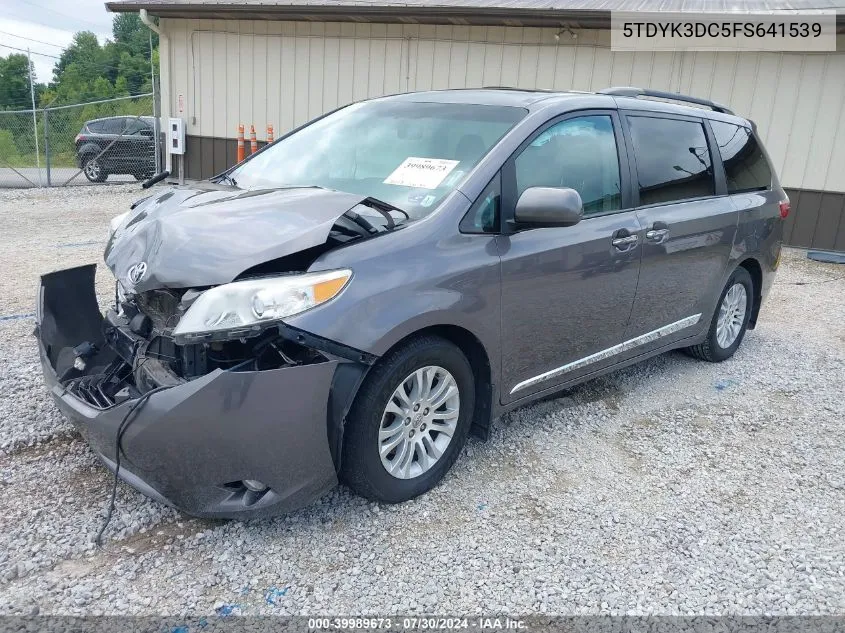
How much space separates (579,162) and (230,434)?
7.38 feet

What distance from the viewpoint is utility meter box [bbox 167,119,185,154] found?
1344 cm

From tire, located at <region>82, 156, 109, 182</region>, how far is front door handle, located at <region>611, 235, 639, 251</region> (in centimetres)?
1439

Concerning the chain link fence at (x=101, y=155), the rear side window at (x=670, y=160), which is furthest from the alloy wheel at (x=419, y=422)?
the chain link fence at (x=101, y=155)

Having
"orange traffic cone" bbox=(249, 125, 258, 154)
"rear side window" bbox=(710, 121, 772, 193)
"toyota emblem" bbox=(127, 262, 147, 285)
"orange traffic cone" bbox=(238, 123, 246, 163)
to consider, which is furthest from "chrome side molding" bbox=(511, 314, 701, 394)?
"orange traffic cone" bbox=(238, 123, 246, 163)

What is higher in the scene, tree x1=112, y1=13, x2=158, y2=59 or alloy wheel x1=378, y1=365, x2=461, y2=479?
tree x1=112, y1=13, x2=158, y2=59

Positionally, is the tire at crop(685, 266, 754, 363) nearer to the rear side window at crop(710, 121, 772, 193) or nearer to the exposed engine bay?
the rear side window at crop(710, 121, 772, 193)

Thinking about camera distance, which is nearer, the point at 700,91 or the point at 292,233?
the point at 292,233

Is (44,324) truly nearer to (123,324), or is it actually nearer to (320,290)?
(123,324)

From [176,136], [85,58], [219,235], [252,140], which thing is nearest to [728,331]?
[219,235]

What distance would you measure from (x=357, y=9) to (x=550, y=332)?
9145 millimetres

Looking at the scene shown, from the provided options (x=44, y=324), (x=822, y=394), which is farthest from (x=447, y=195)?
(x=822, y=394)

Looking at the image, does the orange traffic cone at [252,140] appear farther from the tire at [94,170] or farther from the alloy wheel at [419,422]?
the alloy wheel at [419,422]

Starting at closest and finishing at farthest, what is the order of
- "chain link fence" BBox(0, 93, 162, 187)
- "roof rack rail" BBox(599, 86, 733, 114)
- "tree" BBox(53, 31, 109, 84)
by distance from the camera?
"roof rack rail" BBox(599, 86, 733, 114) → "chain link fence" BBox(0, 93, 162, 187) → "tree" BBox(53, 31, 109, 84)

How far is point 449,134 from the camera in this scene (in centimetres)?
344
